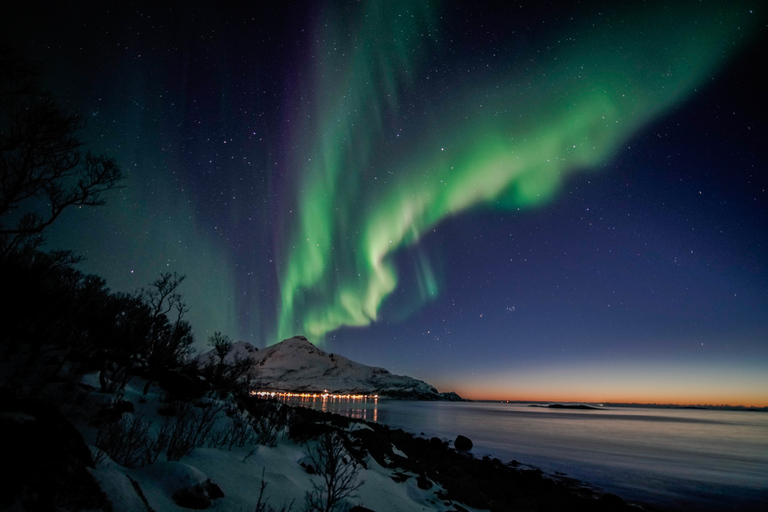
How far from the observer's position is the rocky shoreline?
1116cm

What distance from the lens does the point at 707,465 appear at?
97.5 feet

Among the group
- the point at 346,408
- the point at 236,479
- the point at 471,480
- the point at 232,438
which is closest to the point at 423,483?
the point at 471,480

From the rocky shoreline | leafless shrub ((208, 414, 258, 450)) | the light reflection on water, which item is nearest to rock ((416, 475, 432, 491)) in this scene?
the rocky shoreline

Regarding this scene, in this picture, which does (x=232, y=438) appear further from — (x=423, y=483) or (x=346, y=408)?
(x=346, y=408)

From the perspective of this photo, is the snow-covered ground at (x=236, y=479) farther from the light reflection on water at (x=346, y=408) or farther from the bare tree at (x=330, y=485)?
the light reflection on water at (x=346, y=408)

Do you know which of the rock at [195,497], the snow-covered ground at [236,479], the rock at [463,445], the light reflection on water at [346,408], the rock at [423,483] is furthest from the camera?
the light reflection on water at [346,408]

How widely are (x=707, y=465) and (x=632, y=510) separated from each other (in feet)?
70.7

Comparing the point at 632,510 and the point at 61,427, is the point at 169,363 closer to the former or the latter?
the point at 61,427

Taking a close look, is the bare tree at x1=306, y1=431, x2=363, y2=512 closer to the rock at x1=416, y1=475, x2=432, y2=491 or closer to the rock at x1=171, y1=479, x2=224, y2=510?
the rock at x1=171, y1=479, x2=224, y2=510

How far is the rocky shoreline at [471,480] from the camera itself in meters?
11.2

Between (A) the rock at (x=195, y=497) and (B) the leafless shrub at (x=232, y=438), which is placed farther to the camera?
(B) the leafless shrub at (x=232, y=438)

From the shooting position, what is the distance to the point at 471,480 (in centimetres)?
1360

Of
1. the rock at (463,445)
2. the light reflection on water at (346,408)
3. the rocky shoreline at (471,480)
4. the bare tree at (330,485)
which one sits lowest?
the light reflection on water at (346,408)

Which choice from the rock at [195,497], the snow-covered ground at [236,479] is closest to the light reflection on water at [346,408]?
the snow-covered ground at [236,479]
